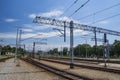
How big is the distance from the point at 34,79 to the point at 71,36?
48.8 ft

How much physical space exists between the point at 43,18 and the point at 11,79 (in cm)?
2547

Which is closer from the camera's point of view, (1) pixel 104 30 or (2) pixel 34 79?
(2) pixel 34 79

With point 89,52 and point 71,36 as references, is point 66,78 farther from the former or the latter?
point 89,52

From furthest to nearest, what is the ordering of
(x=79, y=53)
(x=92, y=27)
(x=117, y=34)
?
(x=79, y=53)
(x=117, y=34)
(x=92, y=27)

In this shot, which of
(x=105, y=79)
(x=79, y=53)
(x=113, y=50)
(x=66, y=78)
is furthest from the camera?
(x=79, y=53)

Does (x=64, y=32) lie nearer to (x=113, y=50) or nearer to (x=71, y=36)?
(x=71, y=36)

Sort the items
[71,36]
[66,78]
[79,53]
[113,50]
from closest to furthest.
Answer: [66,78] → [71,36] → [113,50] → [79,53]

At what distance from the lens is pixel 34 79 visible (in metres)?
17.4

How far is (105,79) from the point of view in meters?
16.7

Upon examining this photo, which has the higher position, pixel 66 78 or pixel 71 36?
pixel 71 36

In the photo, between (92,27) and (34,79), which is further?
(92,27)

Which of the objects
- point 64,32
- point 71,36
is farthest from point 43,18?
point 71,36

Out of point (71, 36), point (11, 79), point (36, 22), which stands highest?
point (36, 22)

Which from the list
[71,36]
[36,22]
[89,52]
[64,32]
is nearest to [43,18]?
[36,22]
